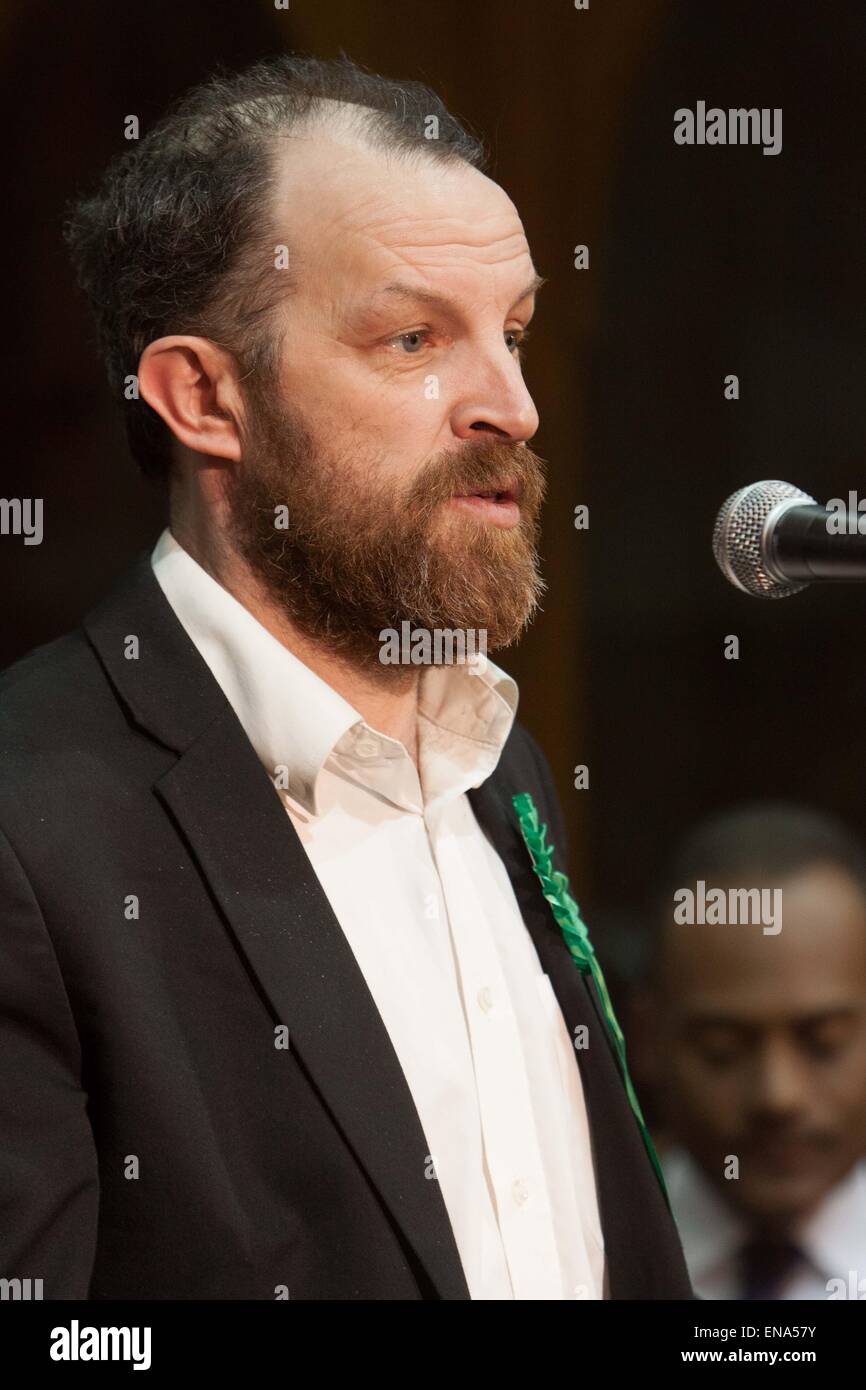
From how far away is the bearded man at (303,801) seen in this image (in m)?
1.53

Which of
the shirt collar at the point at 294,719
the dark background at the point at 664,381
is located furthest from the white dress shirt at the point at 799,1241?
the shirt collar at the point at 294,719

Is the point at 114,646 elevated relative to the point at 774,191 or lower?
lower

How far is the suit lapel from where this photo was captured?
158 cm

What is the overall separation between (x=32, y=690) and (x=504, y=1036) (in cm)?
69

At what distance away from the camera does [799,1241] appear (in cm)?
283

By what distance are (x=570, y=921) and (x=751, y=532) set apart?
73 centimetres

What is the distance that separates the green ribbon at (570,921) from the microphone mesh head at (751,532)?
647mm

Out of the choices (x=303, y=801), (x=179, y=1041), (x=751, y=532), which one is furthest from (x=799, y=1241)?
(x=751, y=532)

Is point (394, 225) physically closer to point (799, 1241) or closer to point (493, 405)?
point (493, 405)

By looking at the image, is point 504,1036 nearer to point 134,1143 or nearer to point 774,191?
point 134,1143

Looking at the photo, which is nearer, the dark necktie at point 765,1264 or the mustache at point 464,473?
the mustache at point 464,473

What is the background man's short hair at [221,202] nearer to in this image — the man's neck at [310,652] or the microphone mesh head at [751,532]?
the man's neck at [310,652]
